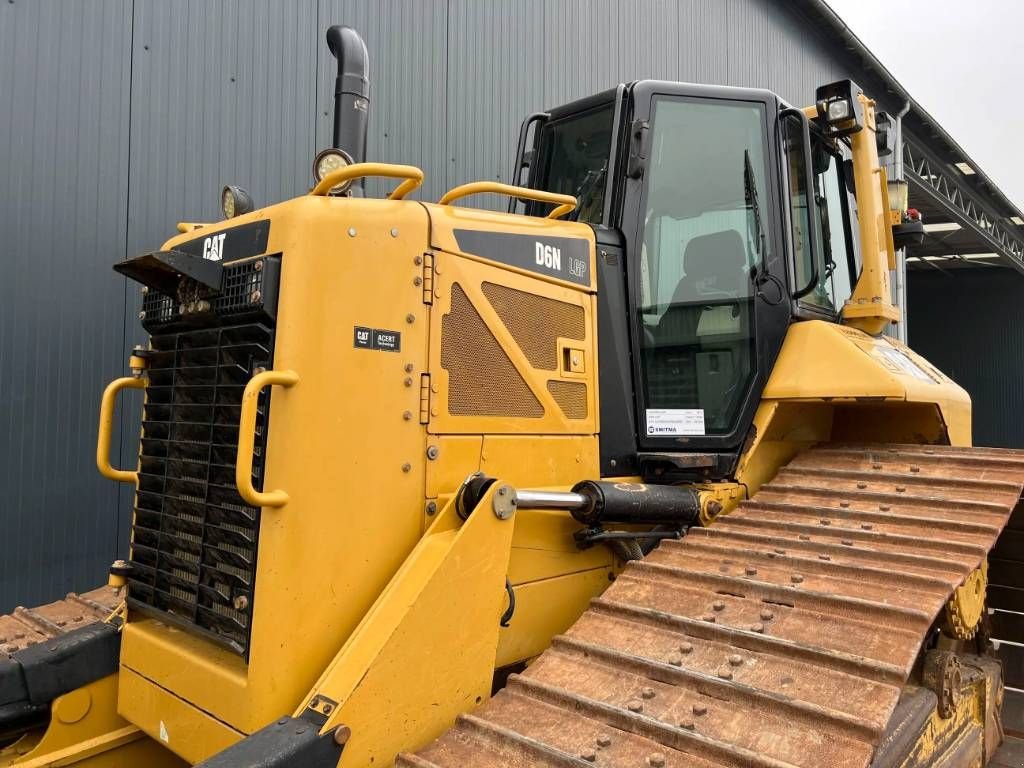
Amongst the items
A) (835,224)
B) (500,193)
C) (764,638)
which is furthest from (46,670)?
(835,224)

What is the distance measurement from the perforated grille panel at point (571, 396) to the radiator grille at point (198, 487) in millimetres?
1060

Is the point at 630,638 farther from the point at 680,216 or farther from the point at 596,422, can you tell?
the point at 680,216

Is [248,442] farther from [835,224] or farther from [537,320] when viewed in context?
[835,224]

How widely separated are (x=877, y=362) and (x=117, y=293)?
436 centimetres

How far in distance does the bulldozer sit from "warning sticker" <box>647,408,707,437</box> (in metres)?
0.03

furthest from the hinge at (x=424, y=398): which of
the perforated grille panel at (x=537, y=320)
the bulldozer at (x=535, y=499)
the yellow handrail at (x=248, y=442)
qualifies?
the yellow handrail at (x=248, y=442)

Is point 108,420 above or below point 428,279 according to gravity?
below

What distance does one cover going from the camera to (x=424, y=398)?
2568mm

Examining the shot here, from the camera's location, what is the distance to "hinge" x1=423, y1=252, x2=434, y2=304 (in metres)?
2.58

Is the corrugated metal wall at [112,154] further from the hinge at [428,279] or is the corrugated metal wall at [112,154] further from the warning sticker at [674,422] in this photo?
the warning sticker at [674,422]

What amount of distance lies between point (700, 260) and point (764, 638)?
1.63 meters

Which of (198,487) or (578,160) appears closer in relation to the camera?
(198,487)

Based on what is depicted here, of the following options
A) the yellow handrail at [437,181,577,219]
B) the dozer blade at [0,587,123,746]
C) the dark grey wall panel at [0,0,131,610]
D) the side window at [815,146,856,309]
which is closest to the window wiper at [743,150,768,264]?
the side window at [815,146,856,309]

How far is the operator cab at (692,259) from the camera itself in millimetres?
3227
